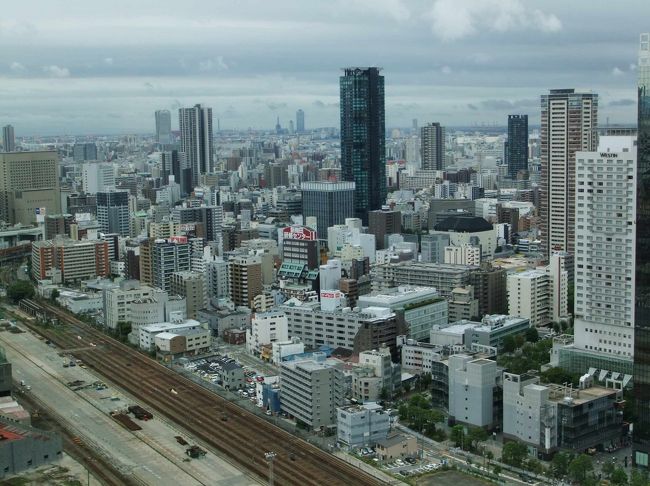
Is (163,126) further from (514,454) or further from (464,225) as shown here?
(514,454)

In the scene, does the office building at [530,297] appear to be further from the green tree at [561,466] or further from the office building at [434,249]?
the green tree at [561,466]

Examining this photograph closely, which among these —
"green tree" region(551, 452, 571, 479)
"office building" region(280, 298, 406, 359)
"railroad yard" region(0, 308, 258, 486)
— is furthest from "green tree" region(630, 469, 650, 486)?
"office building" region(280, 298, 406, 359)

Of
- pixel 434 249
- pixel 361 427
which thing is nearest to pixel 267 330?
pixel 361 427

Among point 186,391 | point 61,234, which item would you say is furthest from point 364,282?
point 61,234

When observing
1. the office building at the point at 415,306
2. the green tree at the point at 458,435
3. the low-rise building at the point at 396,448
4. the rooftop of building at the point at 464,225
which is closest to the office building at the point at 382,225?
the rooftop of building at the point at 464,225

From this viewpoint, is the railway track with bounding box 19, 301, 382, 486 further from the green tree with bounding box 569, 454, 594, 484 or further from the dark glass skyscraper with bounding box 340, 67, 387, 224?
the dark glass skyscraper with bounding box 340, 67, 387, 224

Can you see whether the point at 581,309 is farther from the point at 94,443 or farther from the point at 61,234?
the point at 61,234
